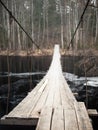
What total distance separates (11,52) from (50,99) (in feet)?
59.3

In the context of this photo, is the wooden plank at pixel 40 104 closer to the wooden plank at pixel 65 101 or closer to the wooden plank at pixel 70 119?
the wooden plank at pixel 65 101

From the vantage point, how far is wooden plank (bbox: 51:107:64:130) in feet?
8.75

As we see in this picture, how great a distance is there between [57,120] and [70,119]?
0.13m

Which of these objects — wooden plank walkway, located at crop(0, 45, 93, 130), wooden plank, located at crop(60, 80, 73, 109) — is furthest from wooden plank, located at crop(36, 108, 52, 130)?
wooden plank, located at crop(60, 80, 73, 109)

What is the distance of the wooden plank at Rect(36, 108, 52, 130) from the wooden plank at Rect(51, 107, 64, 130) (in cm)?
5

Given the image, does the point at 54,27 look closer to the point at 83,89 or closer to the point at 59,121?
the point at 83,89

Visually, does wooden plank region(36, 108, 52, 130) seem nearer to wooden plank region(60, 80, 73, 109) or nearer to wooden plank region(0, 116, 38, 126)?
wooden plank region(0, 116, 38, 126)

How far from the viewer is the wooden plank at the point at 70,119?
8.76 feet

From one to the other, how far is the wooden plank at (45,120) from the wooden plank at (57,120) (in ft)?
0.15

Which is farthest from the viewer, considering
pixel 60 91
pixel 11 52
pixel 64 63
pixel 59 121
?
pixel 11 52

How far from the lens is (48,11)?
34.2m

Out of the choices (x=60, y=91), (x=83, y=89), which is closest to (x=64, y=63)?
(x=83, y=89)

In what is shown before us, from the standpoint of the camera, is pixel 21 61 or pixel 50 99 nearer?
pixel 50 99

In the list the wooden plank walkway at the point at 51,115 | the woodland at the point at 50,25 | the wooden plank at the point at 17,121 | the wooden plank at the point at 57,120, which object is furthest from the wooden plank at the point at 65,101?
the woodland at the point at 50,25
